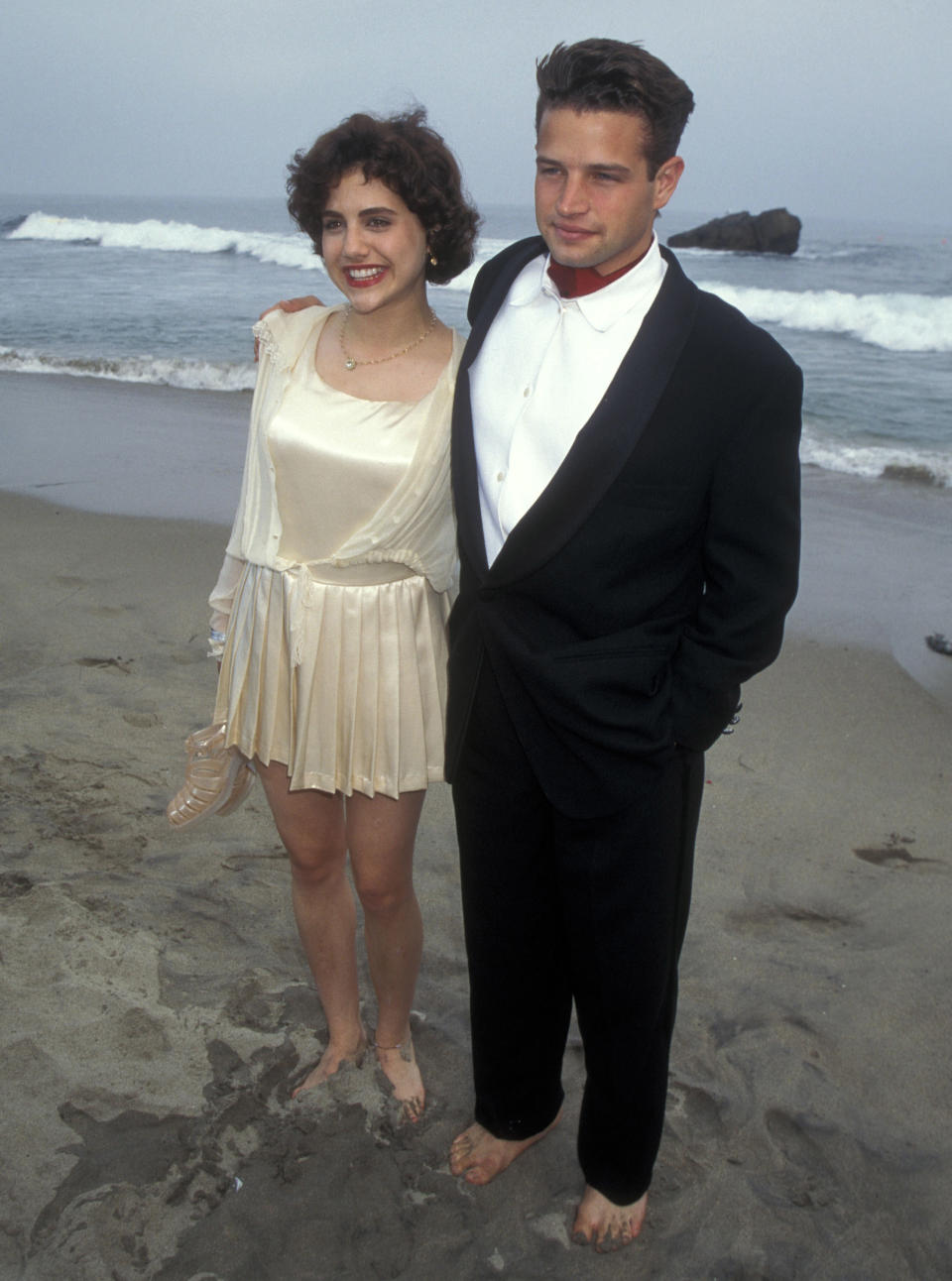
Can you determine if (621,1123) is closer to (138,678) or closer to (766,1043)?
(766,1043)

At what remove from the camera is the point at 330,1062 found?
93.4 inches

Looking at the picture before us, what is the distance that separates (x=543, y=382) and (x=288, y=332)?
0.68m

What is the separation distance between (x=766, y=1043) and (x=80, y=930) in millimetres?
1677

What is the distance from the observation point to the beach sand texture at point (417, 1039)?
1989 mm

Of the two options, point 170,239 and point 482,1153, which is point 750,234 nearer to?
point 170,239

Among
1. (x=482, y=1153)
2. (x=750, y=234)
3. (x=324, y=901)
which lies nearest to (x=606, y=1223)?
(x=482, y=1153)

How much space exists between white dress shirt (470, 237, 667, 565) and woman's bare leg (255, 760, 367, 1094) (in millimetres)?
709

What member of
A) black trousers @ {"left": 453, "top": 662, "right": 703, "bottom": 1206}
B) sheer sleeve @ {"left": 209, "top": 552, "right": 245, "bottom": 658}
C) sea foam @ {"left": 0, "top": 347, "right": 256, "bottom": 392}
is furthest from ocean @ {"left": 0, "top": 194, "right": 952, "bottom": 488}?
black trousers @ {"left": 453, "top": 662, "right": 703, "bottom": 1206}

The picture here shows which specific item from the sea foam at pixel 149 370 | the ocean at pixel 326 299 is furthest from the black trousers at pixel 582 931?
the sea foam at pixel 149 370

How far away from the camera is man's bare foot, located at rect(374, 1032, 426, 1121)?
232 centimetres

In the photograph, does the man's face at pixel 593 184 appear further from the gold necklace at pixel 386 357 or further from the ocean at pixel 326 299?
the ocean at pixel 326 299

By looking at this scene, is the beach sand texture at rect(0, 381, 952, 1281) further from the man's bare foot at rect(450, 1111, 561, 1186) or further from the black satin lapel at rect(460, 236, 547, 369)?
the black satin lapel at rect(460, 236, 547, 369)

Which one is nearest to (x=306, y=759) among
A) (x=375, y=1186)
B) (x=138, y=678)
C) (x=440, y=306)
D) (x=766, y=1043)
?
(x=375, y=1186)

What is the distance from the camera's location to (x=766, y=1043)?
2516mm
